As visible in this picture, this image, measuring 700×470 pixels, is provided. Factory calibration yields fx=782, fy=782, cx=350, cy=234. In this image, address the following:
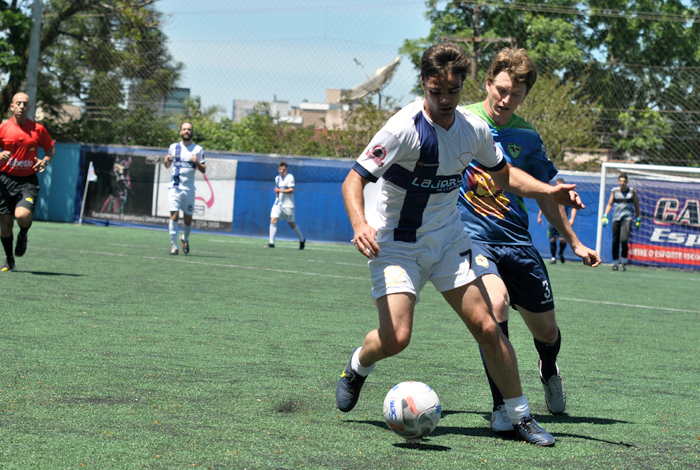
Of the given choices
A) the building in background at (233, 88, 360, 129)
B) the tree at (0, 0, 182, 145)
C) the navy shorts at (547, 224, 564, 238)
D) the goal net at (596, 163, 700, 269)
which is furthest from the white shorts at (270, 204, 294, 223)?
the building in background at (233, 88, 360, 129)

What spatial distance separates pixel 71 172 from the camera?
85.1 feet

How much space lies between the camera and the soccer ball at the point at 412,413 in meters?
3.66

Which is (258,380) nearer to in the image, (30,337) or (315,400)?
(315,400)

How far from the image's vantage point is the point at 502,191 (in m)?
4.73

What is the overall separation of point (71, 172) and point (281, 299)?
1912 cm

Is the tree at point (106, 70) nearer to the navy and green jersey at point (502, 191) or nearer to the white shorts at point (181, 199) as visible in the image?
the white shorts at point (181, 199)

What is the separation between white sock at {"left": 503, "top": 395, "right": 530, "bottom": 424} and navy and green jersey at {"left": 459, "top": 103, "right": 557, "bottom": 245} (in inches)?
42.3

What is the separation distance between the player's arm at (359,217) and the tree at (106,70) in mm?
26651

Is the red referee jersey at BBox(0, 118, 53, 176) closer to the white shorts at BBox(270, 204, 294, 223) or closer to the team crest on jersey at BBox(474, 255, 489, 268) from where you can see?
Answer: the team crest on jersey at BBox(474, 255, 489, 268)

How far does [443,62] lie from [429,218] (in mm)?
793

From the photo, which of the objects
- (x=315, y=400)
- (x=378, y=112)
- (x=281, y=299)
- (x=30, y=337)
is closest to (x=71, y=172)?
(x=378, y=112)

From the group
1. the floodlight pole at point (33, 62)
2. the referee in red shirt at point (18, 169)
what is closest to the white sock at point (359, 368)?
the referee in red shirt at point (18, 169)

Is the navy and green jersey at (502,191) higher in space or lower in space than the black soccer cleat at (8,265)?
higher

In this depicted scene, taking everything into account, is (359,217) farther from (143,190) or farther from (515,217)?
(143,190)
